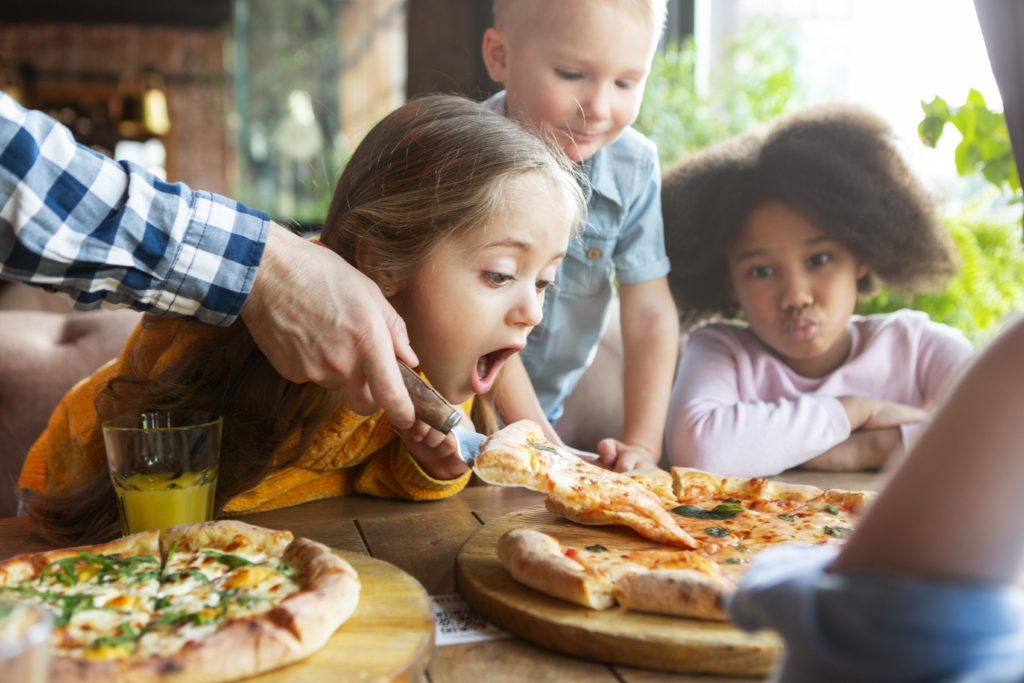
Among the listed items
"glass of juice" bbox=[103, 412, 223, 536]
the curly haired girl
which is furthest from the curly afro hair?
"glass of juice" bbox=[103, 412, 223, 536]

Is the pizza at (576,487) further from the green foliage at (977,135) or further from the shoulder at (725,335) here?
the green foliage at (977,135)

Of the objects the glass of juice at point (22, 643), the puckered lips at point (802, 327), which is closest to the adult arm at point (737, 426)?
the puckered lips at point (802, 327)

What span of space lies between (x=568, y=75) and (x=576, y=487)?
0.85 metres

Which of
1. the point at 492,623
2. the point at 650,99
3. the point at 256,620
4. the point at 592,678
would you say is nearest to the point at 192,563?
the point at 256,620

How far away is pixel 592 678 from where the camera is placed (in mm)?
970

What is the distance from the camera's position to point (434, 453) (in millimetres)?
1682

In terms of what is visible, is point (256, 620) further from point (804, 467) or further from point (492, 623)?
point (804, 467)

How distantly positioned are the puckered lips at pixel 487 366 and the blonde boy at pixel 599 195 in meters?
0.38

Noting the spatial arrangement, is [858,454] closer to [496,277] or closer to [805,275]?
[805,275]

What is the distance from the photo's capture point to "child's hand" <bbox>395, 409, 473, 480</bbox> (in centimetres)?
166

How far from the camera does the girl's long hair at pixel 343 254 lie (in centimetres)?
153

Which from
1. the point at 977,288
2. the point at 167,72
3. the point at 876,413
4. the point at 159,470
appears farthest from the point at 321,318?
the point at 167,72

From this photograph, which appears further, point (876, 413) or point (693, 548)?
point (876, 413)

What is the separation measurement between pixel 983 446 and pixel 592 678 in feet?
1.74
